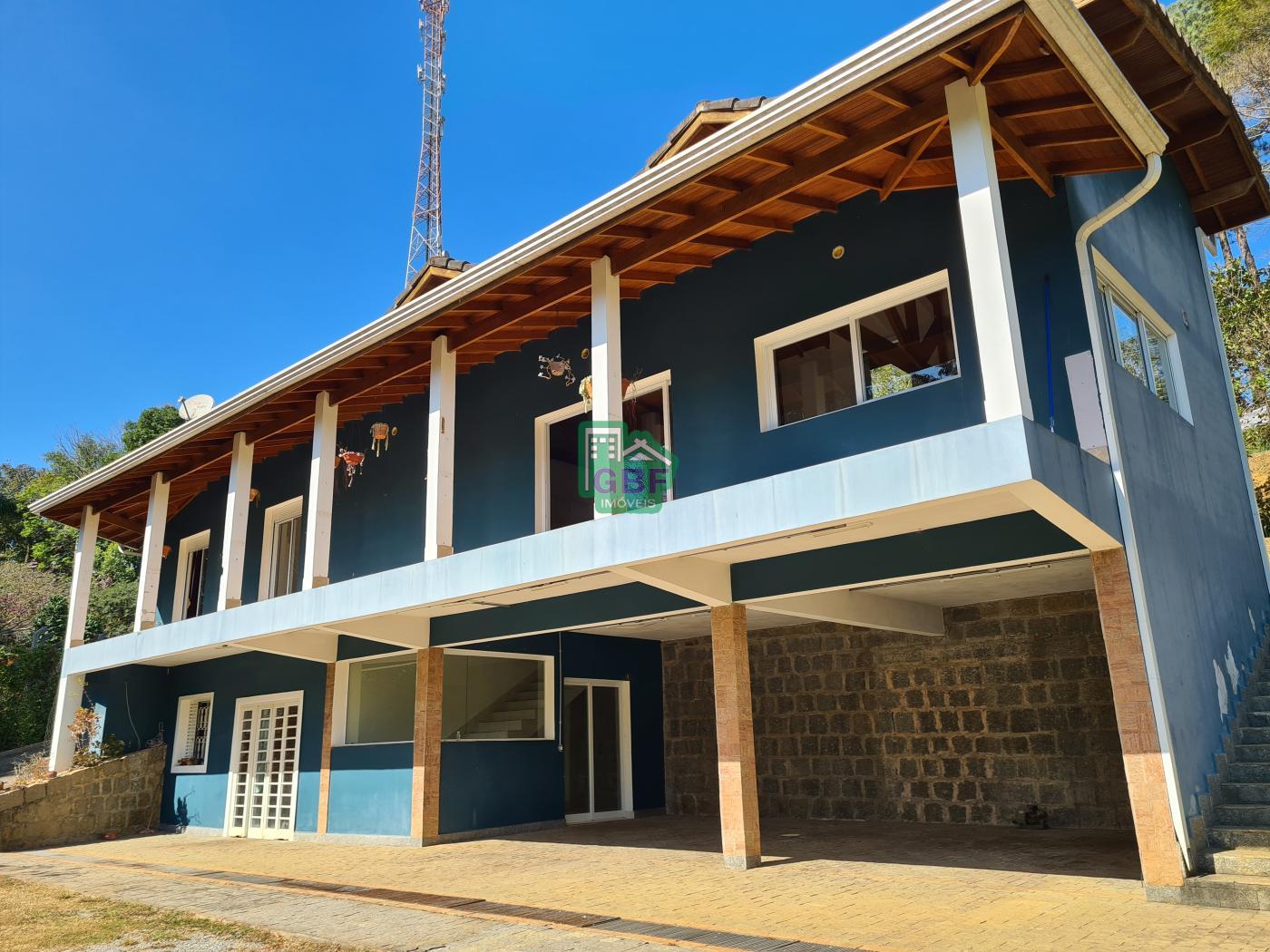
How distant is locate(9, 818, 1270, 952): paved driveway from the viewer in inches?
221

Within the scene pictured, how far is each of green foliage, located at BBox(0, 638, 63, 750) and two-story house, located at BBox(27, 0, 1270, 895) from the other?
853 cm

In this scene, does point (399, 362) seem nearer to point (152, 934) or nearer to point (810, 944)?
point (152, 934)

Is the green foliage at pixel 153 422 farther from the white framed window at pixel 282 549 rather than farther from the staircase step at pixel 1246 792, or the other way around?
the staircase step at pixel 1246 792

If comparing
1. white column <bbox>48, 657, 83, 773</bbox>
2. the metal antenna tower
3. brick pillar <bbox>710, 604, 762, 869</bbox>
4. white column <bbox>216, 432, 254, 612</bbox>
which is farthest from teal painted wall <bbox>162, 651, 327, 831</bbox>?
the metal antenna tower

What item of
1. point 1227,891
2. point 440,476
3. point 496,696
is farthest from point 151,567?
point 1227,891

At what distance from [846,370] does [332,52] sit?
26.4m

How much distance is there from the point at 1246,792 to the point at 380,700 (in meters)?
10.1

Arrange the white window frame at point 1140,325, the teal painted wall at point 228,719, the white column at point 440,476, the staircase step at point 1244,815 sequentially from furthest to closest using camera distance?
the teal painted wall at point 228,719 → the white column at point 440,476 → the white window frame at point 1140,325 → the staircase step at point 1244,815

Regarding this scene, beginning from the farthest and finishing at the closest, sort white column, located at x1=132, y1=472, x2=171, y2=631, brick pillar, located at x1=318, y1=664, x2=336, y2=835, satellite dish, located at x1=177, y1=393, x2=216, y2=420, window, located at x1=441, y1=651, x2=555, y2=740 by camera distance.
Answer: satellite dish, located at x1=177, y1=393, x2=216, y2=420 → white column, located at x1=132, y1=472, x2=171, y2=631 → brick pillar, located at x1=318, y1=664, x2=336, y2=835 → window, located at x1=441, y1=651, x2=555, y2=740

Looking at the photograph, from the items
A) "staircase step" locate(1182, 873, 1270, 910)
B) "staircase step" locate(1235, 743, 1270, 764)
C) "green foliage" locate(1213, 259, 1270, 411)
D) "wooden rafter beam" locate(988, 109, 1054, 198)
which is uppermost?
"green foliage" locate(1213, 259, 1270, 411)

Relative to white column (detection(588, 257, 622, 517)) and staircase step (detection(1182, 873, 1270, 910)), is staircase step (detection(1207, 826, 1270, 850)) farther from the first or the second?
white column (detection(588, 257, 622, 517))

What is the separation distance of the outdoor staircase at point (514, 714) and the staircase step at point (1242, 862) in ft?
27.2

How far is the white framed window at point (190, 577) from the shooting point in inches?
658

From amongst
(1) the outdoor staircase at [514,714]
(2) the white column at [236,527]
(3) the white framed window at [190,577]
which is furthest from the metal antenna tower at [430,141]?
(1) the outdoor staircase at [514,714]
